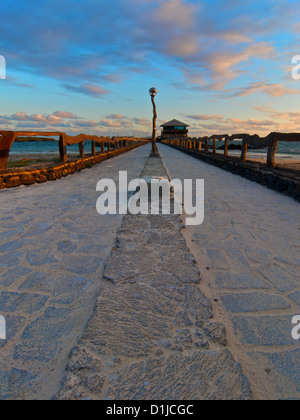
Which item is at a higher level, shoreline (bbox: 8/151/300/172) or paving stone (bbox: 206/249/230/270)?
shoreline (bbox: 8/151/300/172)

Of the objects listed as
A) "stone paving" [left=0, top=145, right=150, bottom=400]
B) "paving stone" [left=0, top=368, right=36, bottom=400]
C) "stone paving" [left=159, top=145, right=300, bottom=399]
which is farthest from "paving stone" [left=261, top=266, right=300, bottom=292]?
"paving stone" [left=0, top=368, right=36, bottom=400]

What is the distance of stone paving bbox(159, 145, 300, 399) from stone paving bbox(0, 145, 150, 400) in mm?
1021

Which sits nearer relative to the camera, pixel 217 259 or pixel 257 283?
pixel 257 283

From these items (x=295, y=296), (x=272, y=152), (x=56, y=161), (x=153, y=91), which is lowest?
(x=295, y=296)

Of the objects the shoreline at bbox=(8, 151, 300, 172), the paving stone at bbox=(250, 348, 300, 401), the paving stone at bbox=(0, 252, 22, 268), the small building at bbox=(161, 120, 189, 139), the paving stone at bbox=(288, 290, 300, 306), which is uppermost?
the small building at bbox=(161, 120, 189, 139)

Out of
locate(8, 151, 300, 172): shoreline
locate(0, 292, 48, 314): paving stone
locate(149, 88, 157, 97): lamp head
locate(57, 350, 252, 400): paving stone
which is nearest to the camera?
locate(57, 350, 252, 400): paving stone

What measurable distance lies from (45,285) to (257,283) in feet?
6.12

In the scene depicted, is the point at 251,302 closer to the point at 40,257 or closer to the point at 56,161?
the point at 40,257

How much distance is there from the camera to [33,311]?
1.75 m

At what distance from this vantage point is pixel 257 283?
6.91 feet

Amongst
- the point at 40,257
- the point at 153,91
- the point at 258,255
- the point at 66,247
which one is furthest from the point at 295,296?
the point at 153,91

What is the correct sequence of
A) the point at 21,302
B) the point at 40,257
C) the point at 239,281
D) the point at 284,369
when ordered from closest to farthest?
1. the point at 284,369
2. the point at 21,302
3. the point at 239,281
4. the point at 40,257

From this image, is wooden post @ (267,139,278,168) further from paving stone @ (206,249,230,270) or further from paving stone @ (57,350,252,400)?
paving stone @ (57,350,252,400)

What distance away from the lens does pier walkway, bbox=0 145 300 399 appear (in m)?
1.18
